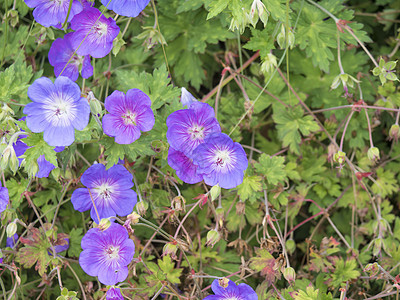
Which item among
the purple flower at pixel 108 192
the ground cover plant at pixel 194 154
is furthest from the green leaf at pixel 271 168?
the purple flower at pixel 108 192

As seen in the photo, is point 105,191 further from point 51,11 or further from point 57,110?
point 51,11

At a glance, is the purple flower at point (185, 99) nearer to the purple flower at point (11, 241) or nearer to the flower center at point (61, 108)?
the flower center at point (61, 108)

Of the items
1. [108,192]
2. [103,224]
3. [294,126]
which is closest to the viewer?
[103,224]

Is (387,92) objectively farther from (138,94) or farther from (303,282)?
(138,94)

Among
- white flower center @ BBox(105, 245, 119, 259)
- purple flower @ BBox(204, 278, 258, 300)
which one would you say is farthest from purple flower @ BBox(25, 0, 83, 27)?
purple flower @ BBox(204, 278, 258, 300)

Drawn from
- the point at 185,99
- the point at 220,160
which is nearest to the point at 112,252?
the point at 220,160

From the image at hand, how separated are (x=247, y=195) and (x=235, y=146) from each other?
31 centimetres

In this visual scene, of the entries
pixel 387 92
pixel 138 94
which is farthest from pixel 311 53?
pixel 138 94

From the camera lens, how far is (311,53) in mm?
2271

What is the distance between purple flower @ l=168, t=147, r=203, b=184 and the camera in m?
1.79

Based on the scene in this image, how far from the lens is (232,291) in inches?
70.0

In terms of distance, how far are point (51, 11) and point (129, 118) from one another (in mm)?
578

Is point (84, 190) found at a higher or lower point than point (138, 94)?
lower

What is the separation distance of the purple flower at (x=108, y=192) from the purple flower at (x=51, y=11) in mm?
594
